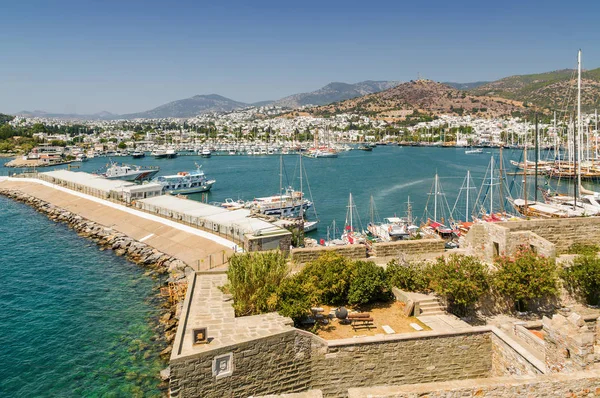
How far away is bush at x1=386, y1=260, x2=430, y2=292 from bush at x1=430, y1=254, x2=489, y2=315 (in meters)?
0.30

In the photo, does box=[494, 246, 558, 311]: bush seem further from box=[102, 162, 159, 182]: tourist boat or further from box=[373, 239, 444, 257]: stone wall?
box=[102, 162, 159, 182]: tourist boat

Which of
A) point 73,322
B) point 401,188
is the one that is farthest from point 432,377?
point 401,188

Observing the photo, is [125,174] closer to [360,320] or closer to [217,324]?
[217,324]

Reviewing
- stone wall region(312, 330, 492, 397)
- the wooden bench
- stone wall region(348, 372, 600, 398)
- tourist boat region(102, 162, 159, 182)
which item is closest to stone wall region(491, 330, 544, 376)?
stone wall region(312, 330, 492, 397)

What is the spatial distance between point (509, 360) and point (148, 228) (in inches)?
898

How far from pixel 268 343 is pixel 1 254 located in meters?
23.8

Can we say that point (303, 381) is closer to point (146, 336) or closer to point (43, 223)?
point (146, 336)

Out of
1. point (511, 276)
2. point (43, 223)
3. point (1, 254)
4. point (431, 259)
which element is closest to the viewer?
point (511, 276)

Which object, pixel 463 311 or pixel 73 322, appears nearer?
pixel 463 311

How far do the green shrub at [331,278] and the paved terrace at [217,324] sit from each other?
5.74ft

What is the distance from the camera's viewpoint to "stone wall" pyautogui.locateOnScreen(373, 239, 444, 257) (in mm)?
11428

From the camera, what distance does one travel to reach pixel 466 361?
26.4 ft

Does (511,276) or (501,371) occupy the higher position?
(511,276)

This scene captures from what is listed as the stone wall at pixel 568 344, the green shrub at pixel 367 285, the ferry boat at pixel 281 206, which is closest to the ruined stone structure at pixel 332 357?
the stone wall at pixel 568 344
